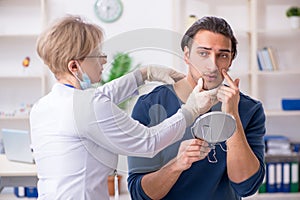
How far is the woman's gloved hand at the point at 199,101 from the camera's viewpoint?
1.01 metres

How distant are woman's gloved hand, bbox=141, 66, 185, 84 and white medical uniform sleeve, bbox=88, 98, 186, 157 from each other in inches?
2.8

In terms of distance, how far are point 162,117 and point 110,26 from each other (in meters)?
3.52

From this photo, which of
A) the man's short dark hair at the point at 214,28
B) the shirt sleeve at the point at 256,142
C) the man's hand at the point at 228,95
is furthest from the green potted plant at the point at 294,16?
the man's hand at the point at 228,95

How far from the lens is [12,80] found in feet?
15.0

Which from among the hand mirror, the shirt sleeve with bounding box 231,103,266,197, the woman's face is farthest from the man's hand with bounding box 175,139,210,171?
the shirt sleeve with bounding box 231,103,266,197

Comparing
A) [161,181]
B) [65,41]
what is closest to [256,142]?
[161,181]

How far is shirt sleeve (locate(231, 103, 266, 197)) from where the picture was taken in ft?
4.19

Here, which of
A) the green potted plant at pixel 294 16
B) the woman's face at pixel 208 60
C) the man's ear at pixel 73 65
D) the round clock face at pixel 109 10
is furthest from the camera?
the round clock face at pixel 109 10

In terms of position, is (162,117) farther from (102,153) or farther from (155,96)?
(102,153)

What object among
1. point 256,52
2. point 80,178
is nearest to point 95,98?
point 80,178

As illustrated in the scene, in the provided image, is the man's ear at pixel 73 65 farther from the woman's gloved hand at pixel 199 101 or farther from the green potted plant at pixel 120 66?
the woman's gloved hand at pixel 199 101

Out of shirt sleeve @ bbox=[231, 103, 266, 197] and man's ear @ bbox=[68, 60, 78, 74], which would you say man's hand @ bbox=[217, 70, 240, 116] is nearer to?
shirt sleeve @ bbox=[231, 103, 266, 197]

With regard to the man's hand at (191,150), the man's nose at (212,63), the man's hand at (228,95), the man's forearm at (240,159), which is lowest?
the man's forearm at (240,159)

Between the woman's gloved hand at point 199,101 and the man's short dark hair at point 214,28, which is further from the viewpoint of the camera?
the man's short dark hair at point 214,28
